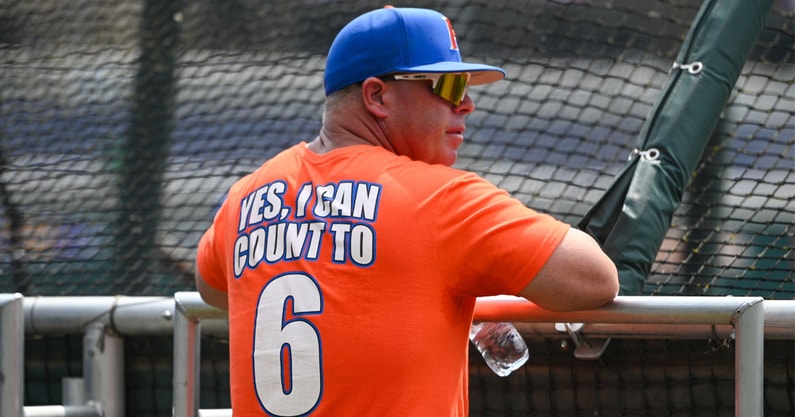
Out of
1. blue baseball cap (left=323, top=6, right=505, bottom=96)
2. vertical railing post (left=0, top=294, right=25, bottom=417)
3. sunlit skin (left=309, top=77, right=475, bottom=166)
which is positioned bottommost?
vertical railing post (left=0, top=294, right=25, bottom=417)

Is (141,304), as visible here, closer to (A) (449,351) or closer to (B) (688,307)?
(A) (449,351)

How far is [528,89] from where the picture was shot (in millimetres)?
4023

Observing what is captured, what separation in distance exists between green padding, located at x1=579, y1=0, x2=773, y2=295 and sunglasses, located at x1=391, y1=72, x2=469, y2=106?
2.43 feet

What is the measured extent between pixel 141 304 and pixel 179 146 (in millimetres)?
1171

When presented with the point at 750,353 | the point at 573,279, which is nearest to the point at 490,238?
the point at 573,279

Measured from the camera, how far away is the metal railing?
190 centimetres


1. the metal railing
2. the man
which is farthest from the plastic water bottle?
the man

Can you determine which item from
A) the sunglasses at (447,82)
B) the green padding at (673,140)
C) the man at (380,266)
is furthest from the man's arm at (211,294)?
the green padding at (673,140)

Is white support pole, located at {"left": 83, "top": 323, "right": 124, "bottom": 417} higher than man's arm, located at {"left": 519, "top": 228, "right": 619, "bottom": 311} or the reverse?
the reverse

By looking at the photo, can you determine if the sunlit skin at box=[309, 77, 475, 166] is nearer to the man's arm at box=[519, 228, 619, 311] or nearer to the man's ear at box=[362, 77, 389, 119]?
the man's ear at box=[362, 77, 389, 119]

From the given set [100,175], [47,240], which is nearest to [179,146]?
[100,175]

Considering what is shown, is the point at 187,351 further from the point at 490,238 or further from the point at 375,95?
the point at 490,238

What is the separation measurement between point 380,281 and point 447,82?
455 mm

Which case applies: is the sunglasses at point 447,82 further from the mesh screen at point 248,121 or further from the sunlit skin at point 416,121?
the mesh screen at point 248,121
